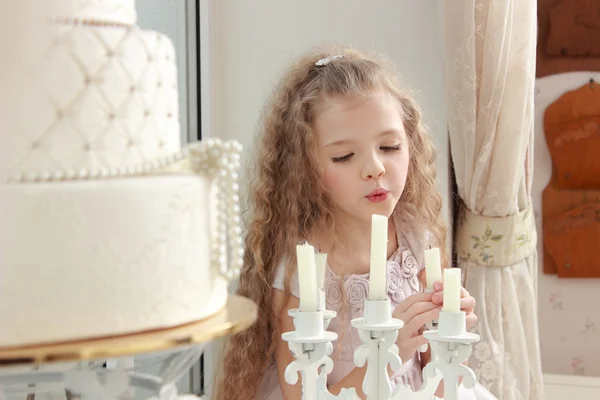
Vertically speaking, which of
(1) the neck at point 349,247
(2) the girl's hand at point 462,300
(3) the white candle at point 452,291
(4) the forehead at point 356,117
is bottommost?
(2) the girl's hand at point 462,300

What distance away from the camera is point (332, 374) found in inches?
72.9

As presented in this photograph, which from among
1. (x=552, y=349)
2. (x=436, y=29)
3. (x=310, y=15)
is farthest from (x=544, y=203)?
(x=310, y=15)

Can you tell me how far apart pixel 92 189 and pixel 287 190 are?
1017 millimetres

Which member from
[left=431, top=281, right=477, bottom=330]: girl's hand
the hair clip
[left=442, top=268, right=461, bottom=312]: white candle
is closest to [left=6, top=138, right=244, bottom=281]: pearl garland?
[left=442, top=268, right=461, bottom=312]: white candle

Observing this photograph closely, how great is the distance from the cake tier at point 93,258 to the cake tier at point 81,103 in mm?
38

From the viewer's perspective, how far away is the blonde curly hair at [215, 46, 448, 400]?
185 centimetres

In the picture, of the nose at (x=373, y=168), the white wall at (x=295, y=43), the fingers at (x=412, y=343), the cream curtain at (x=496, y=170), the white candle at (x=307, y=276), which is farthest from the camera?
the white wall at (x=295, y=43)

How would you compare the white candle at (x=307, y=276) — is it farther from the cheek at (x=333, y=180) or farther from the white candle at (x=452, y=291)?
the cheek at (x=333, y=180)

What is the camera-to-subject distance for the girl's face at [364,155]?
171 centimetres


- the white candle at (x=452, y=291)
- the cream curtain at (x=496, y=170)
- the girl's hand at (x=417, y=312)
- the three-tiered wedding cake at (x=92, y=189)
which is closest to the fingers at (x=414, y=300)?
the girl's hand at (x=417, y=312)

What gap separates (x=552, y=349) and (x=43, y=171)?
119 inches

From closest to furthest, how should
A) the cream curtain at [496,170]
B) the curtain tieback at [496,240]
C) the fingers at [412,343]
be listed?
the fingers at [412,343] → the cream curtain at [496,170] → the curtain tieback at [496,240]

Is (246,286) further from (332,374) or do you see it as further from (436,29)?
(436,29)

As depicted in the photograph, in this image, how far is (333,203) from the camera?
1873 millimetres
